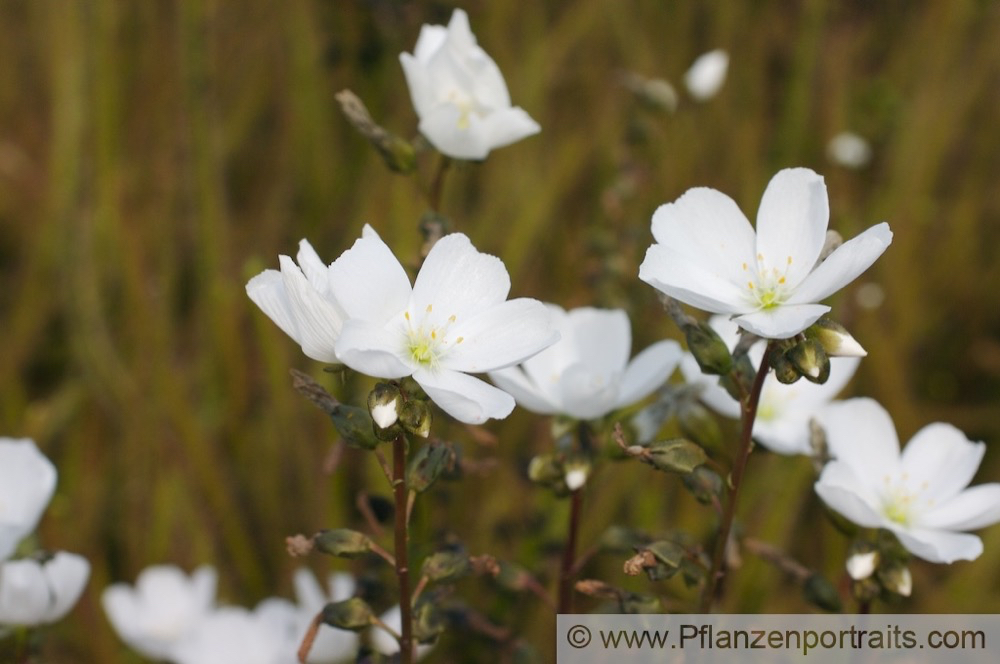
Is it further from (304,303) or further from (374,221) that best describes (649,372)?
(374,221)

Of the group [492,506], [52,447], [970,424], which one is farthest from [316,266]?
[970,424]

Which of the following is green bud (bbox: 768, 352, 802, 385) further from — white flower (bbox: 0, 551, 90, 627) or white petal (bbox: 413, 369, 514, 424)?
white flower (bbox: 0, 551, 90, 627)

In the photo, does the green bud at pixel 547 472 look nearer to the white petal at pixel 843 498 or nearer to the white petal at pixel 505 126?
the white petal at pixel 843 498

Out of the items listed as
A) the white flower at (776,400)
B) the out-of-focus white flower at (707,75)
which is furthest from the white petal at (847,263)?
the out-of-focus white flower at (707,75)

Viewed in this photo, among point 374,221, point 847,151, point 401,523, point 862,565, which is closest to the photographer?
point 401,523

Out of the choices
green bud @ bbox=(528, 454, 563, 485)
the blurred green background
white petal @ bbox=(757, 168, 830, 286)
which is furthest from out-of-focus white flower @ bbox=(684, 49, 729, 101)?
green bud @ bbox=(528, 454, 563, 485)

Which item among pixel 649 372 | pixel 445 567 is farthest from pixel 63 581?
pixel 649 372
